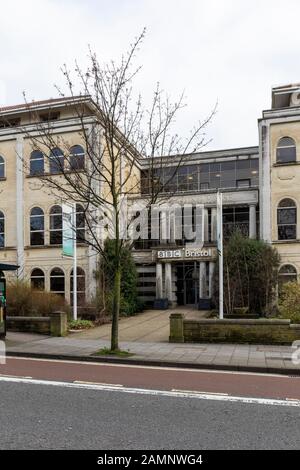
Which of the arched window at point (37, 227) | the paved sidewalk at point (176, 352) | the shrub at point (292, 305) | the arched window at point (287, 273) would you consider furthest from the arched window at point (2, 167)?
the shrub at point (292, 305)

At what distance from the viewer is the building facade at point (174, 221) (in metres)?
25.9

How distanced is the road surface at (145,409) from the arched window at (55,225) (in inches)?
702

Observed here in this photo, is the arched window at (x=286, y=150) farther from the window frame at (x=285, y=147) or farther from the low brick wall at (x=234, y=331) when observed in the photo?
the low brick wall at (x=234, y=331)

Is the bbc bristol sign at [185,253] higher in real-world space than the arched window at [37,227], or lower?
lower

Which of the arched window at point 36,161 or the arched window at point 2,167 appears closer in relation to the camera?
the arched window at point 36,161

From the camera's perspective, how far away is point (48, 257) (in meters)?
28.0

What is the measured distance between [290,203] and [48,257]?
1410 cm

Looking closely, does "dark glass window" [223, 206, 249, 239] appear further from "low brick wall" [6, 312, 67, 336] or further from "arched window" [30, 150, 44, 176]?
"low brick wall" [6, 312, 67, 336]

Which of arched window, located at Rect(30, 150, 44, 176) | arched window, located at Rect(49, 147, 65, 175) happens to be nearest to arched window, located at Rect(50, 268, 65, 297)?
arched window, located at Rect(30, 150, 44, 176)

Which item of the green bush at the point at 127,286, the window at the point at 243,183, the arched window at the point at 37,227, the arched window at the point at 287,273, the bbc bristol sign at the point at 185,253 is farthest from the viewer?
the window at the point at 243,183

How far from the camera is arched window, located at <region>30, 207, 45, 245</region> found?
28.3 meters

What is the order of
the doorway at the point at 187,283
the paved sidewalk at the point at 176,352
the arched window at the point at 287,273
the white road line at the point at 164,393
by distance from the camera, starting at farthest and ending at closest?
the doorway at the point at 187,283 < the arched window at the point at 287,273 < the paved sidewalk at the point at 176,352 < the white road line at the point at 164,393

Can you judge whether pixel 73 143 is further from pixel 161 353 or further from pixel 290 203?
pixel 161 353

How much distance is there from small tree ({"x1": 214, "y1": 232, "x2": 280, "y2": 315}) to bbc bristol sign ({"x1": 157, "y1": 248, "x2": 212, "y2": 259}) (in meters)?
3.69
